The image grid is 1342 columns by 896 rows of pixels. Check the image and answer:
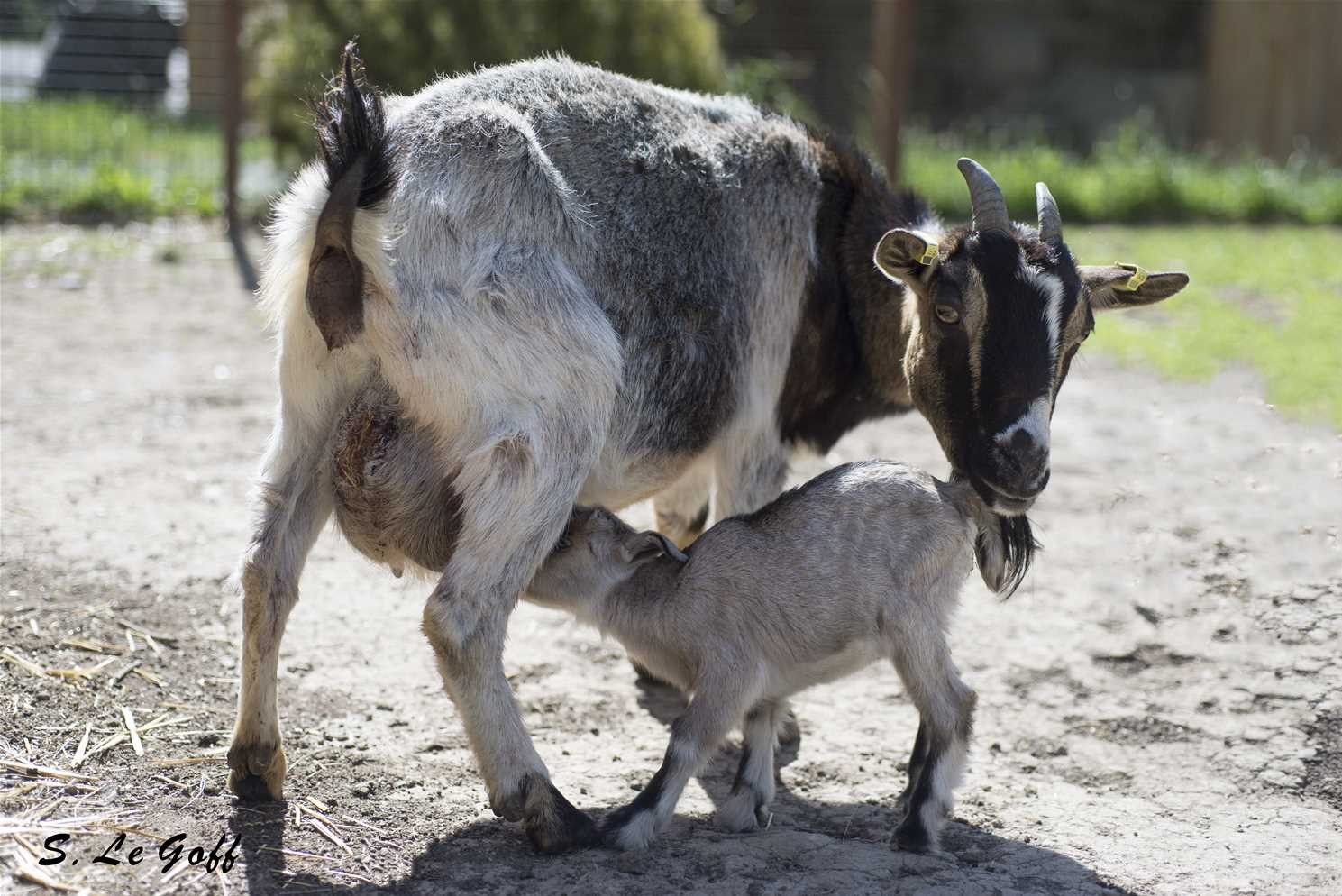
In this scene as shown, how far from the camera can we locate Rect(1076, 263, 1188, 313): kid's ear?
14.1ft

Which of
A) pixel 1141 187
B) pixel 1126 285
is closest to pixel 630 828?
pixel 1126 285

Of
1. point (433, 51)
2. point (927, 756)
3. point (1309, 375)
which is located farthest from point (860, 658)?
point (433, 51)

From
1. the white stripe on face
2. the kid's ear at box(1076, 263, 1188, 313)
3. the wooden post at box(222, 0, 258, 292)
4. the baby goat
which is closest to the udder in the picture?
the baby goat

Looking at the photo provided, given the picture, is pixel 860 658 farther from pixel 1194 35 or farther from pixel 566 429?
pixel 1194 35

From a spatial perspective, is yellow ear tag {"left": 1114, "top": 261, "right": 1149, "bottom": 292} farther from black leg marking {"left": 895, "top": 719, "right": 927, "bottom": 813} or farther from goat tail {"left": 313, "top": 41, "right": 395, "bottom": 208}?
goat tail {"left": 313, "top": 41, "right": 395, "bottom": 208}

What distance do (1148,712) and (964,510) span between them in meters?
1.18

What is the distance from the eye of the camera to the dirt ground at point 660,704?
11.6 feet

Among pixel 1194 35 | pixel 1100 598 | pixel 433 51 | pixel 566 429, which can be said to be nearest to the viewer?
pixel 566 429

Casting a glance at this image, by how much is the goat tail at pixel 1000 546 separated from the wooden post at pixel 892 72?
24.4 ft

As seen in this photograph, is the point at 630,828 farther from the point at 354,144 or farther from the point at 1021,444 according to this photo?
the point at 354,144

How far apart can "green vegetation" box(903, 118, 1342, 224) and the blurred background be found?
24mm

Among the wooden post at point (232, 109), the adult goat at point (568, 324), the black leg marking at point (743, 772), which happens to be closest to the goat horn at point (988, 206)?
the adult goat at point (568, 324)

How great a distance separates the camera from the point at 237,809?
3.69m

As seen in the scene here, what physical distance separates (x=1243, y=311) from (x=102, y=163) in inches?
331
